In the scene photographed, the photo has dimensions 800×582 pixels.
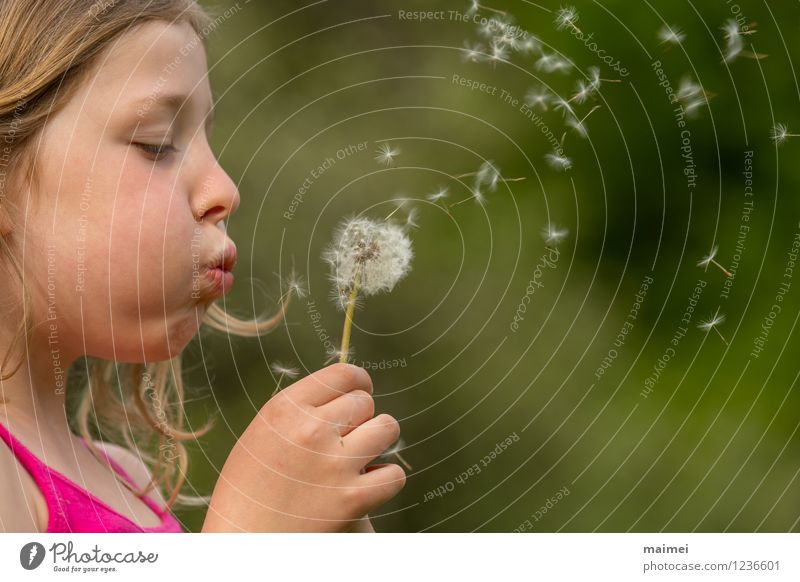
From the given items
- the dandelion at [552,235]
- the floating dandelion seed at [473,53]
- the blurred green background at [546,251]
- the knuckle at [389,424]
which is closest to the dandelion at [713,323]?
the blurred green background at [546,251]

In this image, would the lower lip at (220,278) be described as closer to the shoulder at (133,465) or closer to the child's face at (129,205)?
the child's face at (129,205)

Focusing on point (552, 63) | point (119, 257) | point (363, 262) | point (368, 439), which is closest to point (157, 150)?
point (119, 257)

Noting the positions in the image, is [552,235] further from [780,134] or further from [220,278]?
[220,278]

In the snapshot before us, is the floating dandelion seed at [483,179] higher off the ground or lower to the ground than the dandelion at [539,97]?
lower

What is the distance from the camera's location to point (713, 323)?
1.23 m

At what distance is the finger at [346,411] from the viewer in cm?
83

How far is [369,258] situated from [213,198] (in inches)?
6.1

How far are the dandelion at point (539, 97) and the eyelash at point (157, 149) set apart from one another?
467 millimetres

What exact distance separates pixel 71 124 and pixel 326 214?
341 mm

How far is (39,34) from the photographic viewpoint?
0.82 m

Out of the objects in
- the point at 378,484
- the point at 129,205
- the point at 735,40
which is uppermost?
the point at 735,40

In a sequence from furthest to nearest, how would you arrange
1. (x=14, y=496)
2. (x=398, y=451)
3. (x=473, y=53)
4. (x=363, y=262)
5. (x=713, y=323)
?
(x=713, y=323), (x=473, y=53), (x=398, y=451), (x=363, y=262), (x=14, y=496)

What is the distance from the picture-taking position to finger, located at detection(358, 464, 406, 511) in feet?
2.71

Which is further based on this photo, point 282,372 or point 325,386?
point 282,372
